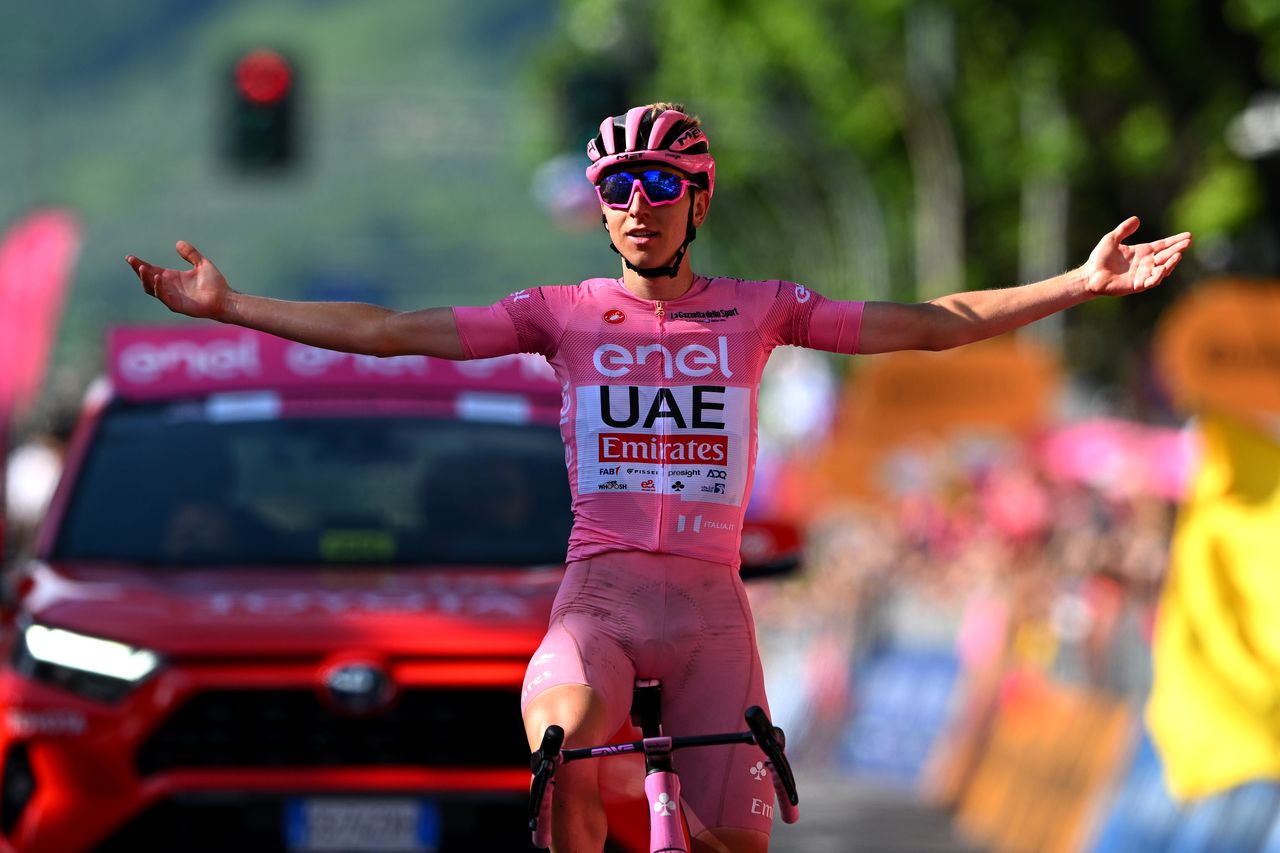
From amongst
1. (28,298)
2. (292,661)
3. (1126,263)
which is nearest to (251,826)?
(292,661)

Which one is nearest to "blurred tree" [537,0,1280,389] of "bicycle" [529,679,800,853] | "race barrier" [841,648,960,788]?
"race barrier" [841,648,960,788]

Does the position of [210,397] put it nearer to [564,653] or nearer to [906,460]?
[564,653]

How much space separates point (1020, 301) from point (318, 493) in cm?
367

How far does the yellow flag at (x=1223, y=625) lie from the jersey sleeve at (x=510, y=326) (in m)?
5.66

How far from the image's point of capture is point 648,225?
19.3ft

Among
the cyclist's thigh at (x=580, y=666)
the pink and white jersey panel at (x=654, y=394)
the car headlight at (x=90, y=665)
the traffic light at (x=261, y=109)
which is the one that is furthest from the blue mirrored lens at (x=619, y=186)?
the traffic light at (x=261, y=109)

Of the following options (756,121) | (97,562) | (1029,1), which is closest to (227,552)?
(97,562)

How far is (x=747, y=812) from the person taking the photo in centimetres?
584

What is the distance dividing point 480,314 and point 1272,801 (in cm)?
568

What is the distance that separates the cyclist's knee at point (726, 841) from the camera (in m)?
5.81

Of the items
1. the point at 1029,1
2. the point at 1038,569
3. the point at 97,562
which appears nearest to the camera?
the point at 97,562

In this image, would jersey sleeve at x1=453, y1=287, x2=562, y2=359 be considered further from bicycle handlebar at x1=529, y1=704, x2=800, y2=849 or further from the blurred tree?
the blurred tree

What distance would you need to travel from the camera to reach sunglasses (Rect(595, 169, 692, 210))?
5.85m

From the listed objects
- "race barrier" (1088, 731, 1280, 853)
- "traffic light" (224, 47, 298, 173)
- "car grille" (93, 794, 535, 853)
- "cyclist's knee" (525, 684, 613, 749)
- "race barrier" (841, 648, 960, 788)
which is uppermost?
"traffic light" (224, 47, 298, 173)
